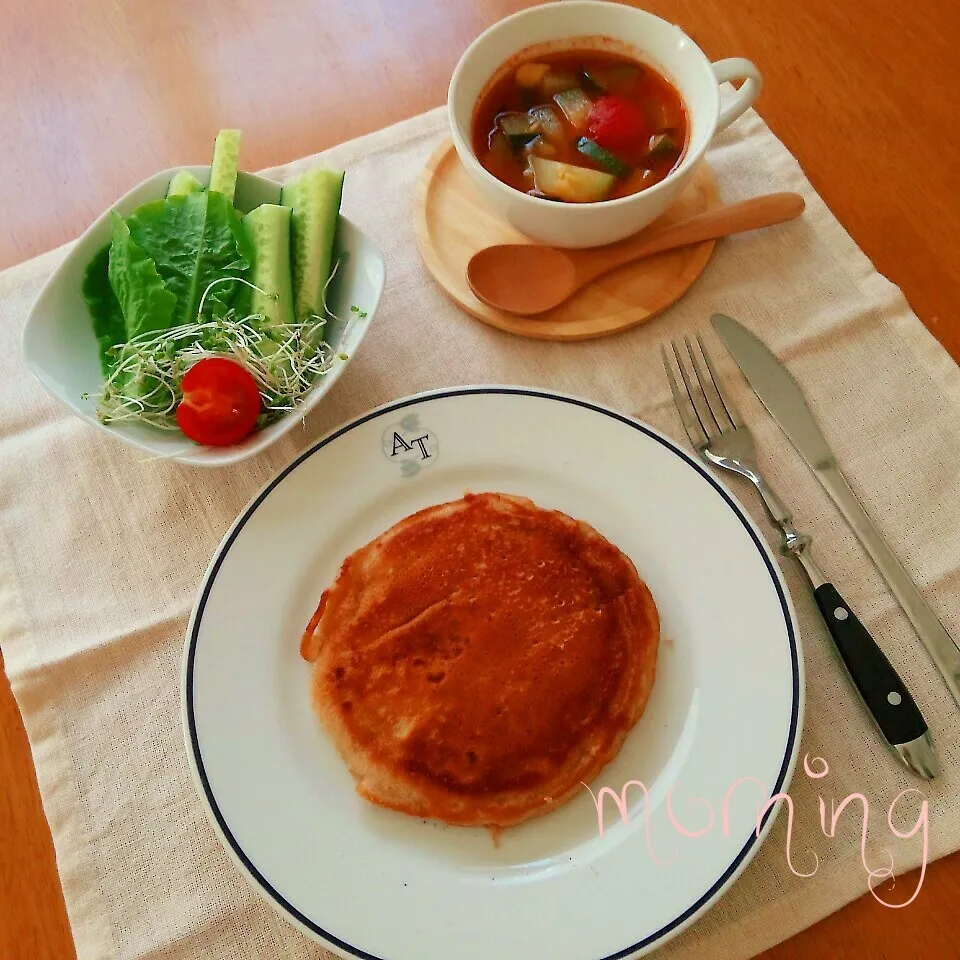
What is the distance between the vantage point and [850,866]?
129cm

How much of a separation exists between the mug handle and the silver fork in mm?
448

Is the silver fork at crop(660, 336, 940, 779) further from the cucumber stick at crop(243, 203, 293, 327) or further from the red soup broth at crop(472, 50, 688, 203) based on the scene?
the cucumber stick at crop(243, 203, 293, 327)

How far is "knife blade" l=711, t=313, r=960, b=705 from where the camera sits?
1417 millimetres

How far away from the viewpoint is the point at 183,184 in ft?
5.42

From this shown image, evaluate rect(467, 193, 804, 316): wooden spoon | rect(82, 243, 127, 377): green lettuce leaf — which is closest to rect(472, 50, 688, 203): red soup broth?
rect(467, 193, 804, 316): wooden spoon

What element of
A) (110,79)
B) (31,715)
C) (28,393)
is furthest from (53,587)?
(110,79)

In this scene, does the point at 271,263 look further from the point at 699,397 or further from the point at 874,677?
the point at 874,677

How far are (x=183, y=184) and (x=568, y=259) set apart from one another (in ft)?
2.59

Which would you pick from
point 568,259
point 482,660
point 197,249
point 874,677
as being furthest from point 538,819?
point 197,249

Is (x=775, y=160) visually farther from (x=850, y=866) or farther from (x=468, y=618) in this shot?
(x=850, y=866)

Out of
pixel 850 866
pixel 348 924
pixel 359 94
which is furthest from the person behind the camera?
pixel 359 94

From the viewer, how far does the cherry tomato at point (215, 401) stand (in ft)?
4.74

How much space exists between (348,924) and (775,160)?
1.79 meters

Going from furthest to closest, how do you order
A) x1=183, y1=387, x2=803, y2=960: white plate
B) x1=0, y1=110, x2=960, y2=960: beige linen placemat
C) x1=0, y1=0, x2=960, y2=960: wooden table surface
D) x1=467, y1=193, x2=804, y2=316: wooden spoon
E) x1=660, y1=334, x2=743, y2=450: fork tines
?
x1=0, y1=0, x2=960, y2=960: wooden table surface, x1=467, y1=193, x2=804, y2=316: wooden spoon, x1=660, y1=334, x2=743, y2=450: fork tines, x1=0, y1=110, x2=960, y2=960: beige linen placemat, x1=183, y1=387, x2=803, y2=960: white plate
